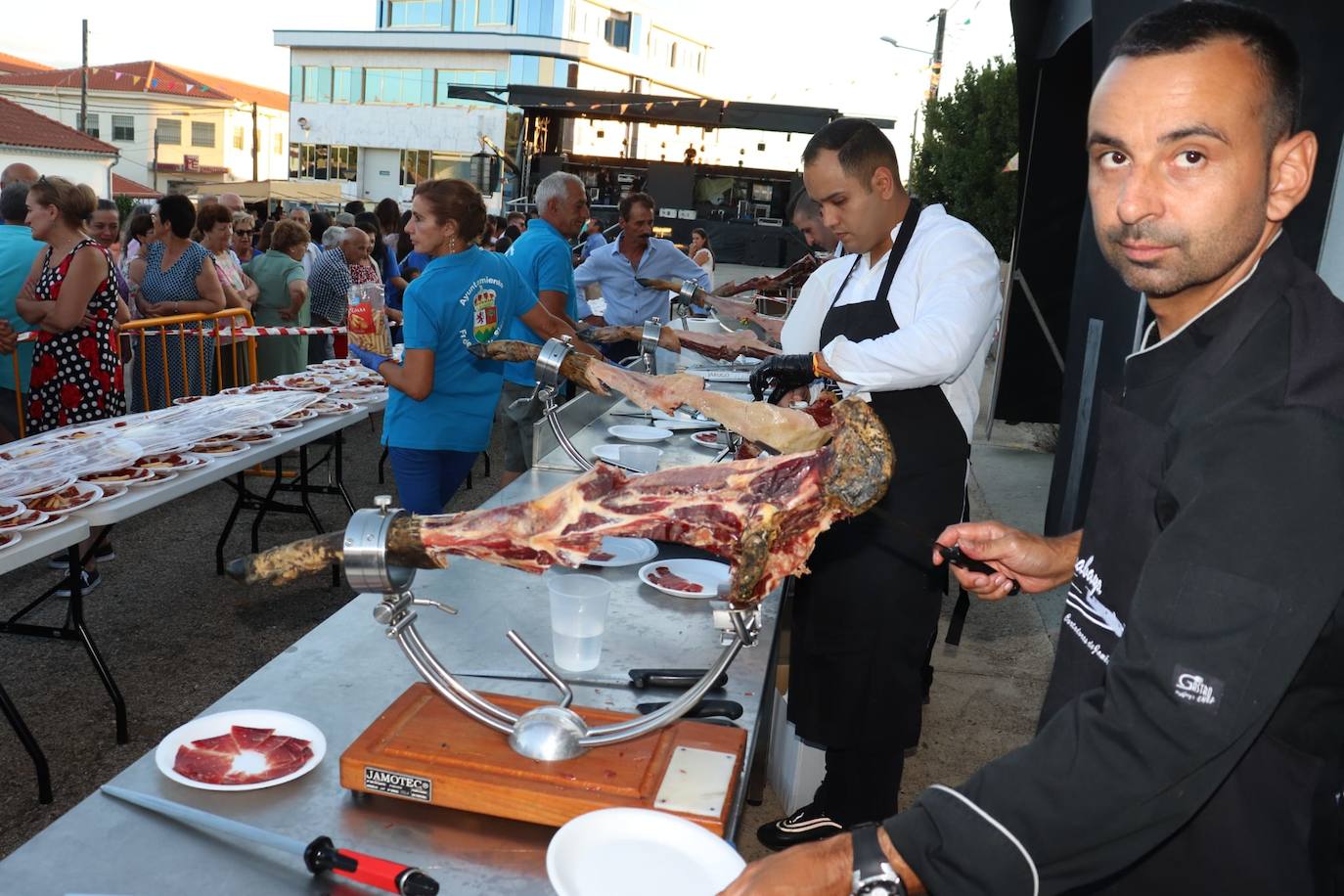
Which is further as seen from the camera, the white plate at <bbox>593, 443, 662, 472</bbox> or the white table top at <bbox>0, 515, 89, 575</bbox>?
the white plate at <bbox>593, 443, 662, 472</bbox>

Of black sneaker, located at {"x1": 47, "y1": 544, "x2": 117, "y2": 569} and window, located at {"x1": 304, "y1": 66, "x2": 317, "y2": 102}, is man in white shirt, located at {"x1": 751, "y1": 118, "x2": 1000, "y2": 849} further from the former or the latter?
window, located at {"x1": 304, "y1": 66, "x2": 317, "y2": 102}

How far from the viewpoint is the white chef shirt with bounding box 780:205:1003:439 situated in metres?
2.83

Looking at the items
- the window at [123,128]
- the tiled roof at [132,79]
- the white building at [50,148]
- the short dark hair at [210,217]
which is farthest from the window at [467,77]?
the short dark hair at [210,217]

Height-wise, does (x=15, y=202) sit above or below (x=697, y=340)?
above

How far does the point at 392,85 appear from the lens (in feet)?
168

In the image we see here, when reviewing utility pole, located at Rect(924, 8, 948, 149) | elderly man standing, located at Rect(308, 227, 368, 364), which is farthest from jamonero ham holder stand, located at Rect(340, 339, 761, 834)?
utility pole, located at Rect(924, 8, 948, 149)

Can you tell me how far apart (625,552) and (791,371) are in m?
0.75

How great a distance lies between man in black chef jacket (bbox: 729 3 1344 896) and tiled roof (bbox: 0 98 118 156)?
3605 centimetres

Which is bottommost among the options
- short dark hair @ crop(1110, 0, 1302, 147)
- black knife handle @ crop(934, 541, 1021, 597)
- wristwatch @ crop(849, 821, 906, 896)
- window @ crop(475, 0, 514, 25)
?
wristwatch @ crop(849, 821, 906, 896)

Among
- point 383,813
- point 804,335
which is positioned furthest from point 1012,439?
point 383,813

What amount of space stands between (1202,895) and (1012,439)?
9.30 m

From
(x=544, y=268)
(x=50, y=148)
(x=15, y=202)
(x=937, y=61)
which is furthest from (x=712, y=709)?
(x=50, y=148)

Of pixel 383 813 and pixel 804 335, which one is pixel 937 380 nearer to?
pixel 804 335

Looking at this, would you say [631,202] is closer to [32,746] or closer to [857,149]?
[857,149]
